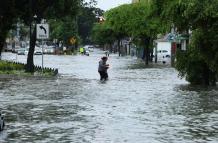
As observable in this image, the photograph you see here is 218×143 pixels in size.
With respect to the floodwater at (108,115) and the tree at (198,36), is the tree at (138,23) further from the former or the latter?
the floodwater at (108,115)

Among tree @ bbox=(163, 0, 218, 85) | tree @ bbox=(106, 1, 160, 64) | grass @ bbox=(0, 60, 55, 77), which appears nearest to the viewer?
tree @ bbox=(163, 0, 218, 85)

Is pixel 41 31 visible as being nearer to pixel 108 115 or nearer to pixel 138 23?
pixel 108 115

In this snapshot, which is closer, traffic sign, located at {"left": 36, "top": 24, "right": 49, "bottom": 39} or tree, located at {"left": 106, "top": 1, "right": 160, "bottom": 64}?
traffic sign, located at {"left": 36, "top": 24, "right": 49, "bottom": 39}

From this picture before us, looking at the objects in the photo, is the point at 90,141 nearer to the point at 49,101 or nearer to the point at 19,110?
the point at 19,110

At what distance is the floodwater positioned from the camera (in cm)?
1517

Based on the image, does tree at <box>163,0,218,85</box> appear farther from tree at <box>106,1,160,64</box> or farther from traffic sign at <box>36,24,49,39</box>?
tree at <box>106,1,160,64</box>

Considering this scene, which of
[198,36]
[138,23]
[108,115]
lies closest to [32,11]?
[198,36]

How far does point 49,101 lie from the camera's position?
23.9 metres

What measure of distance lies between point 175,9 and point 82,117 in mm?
15088

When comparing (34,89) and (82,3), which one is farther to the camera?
(82,3)

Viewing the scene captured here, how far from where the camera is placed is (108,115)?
19672mm

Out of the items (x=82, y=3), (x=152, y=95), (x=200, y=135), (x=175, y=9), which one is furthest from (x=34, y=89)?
(x=82, y=3)

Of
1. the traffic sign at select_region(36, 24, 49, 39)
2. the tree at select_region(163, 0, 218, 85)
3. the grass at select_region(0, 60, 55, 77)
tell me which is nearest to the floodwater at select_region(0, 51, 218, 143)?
the tree at select_region(163, 0, 218, 85)

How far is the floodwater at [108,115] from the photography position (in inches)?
597
